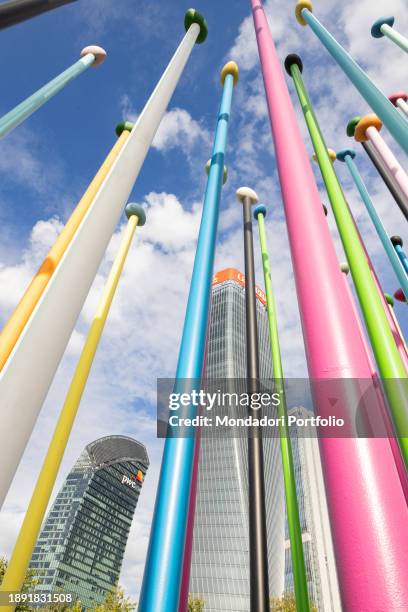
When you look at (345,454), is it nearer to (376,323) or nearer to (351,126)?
(376,323)

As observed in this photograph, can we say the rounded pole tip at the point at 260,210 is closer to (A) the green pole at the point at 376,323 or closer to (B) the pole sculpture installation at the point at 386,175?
(B) the pole sculpture installation at the point at 386,175

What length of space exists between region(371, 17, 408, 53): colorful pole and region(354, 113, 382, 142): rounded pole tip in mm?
887

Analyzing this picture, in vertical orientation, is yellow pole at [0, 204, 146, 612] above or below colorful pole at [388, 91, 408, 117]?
below

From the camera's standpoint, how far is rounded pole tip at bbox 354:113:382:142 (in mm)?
5020

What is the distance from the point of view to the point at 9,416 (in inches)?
41.9

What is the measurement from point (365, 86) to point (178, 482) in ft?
8.86

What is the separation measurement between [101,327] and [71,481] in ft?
401

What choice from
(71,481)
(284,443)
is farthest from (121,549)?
(284,443)

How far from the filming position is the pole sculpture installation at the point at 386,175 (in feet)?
13.9

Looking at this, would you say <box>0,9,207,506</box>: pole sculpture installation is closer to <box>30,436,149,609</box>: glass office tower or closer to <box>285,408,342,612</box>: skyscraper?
<box>285,408,342,612</box>: skyscraper

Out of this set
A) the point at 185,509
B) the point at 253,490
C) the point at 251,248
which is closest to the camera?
the point at 185,509

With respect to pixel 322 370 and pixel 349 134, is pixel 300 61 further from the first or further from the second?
pixel 322 370

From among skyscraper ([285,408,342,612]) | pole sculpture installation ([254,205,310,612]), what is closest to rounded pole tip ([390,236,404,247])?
pole sculpture installation ([254,205,310,612])

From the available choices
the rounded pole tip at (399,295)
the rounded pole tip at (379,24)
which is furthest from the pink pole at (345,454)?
the rounded pole tip at (399,295)
